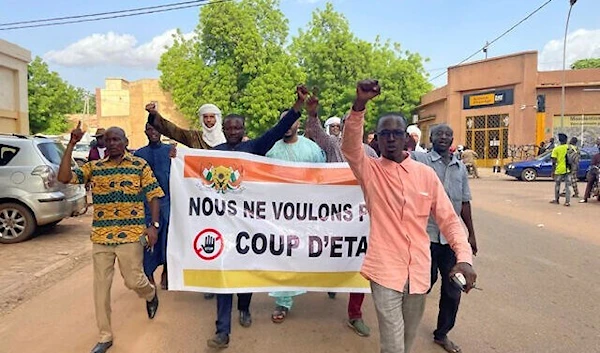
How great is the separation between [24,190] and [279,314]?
227 inches

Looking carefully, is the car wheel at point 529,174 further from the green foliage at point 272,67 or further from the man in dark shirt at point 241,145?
the man in dark shirt at point 241,145

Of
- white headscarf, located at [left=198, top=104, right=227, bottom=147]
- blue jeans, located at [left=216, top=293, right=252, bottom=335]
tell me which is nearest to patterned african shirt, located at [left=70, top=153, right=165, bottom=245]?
blue jeans, located at [left=216, top=293, right=252, bottom=335]

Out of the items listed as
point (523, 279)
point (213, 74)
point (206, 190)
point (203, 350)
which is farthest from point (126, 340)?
point (213, 74)

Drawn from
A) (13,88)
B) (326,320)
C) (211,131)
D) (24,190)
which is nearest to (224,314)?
(326,320)

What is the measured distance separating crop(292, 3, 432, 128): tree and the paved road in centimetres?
2868

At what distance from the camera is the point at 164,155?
5.07 m

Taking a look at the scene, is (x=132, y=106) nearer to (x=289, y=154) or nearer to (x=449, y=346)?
(x=289, y=154)

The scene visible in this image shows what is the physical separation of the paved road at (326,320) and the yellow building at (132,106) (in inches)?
1411

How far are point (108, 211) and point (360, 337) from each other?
7.49 ft

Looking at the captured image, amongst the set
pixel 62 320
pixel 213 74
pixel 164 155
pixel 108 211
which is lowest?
pixel 62 320

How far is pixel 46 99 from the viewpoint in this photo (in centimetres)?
3744

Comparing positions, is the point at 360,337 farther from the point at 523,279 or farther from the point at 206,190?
the point at 523,279

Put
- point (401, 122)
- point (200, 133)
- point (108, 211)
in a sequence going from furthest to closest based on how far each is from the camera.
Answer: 1. point (200, 133)
2. point (108, 211)
3. point (401, 122)

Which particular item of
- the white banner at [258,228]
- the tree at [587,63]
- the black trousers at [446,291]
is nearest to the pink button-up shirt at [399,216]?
the black trousers at [446,291]
